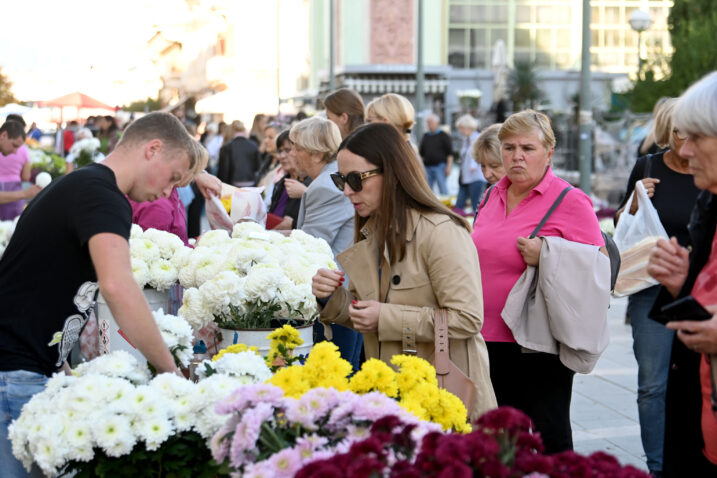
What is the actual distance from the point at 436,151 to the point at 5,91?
1196 inches

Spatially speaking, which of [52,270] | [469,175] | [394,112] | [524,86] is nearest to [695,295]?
[52,270]

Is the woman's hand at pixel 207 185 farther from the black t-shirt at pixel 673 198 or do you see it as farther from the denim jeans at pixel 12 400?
the denim jeans at pixel 12 400

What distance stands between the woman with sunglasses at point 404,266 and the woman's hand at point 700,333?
3.28 feet

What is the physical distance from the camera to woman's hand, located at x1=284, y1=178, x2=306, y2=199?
6.14 metres

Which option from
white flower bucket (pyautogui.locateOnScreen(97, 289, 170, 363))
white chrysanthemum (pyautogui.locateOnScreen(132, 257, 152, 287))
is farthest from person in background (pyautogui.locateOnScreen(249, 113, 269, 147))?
white flower bucket (pyautogui.locateOnScreen(97, 289, 170, 363))

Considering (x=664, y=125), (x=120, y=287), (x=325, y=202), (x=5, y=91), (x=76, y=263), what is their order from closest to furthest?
(x=120, y=287) → (x=76, y=263) → (x=664, y=125) → (x=325, y=202) → (x=5, y=91)

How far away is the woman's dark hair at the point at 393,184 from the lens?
333cm

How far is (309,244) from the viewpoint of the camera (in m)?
4.41

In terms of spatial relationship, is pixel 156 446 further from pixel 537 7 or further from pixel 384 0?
pixel 537 7

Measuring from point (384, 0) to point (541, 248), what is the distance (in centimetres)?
4053

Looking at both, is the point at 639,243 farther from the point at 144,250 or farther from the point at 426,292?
the point at 144,250

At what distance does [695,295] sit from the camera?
8.14ft

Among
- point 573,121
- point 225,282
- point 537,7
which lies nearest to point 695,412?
point 225,282

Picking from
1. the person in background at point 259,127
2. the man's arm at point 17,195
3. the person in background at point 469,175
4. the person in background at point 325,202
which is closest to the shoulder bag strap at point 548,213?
the person in background at point 325,202
